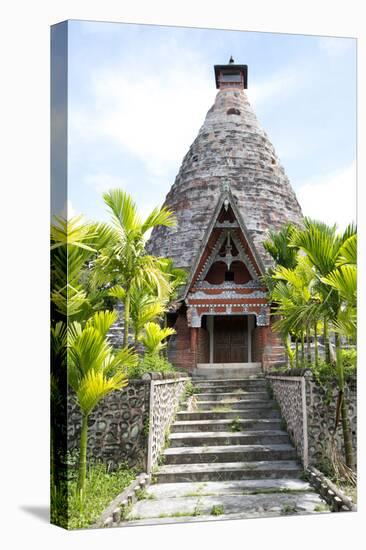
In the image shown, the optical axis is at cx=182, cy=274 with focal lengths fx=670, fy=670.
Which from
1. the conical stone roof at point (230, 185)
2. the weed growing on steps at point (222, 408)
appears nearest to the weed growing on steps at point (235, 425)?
the weed growing on steps at point (222, 408)

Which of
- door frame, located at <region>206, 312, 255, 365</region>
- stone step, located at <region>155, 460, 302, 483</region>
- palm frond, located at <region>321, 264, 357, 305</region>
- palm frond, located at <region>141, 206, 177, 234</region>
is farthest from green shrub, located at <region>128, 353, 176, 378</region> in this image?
door frame, located at <region>206, 312, 255, 365</region>

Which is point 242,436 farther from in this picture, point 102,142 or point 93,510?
point 102,142

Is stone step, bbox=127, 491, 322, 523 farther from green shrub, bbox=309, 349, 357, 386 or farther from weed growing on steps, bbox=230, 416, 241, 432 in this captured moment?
weed growing on steps, bbox=230, 416, 241, 432

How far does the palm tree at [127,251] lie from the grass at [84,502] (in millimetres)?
1816

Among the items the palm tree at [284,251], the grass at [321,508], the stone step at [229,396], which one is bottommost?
the grass at [321,508]

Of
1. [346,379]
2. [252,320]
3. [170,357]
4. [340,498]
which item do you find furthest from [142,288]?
[252,320]

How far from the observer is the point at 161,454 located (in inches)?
348

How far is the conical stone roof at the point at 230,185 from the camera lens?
54.1ft

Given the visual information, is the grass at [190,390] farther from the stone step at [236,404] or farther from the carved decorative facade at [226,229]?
the carved decorative facade at [226,229]

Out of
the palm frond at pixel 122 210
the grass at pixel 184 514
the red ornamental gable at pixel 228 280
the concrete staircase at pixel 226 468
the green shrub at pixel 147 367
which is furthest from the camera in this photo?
the red ornamental gable at pixel 228 280

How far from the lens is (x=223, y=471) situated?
325 inches

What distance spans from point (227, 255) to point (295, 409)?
16.7ft

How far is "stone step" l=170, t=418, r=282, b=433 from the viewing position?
9641 millimetres

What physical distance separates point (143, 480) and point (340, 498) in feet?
7.54
